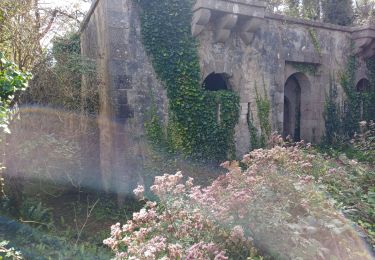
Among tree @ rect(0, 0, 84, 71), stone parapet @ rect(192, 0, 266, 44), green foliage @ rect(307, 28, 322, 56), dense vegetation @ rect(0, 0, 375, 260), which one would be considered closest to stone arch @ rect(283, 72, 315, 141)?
dense vegetation @ rect(0, 0, 375, 260)

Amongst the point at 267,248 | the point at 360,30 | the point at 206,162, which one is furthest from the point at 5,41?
the point at 360,30

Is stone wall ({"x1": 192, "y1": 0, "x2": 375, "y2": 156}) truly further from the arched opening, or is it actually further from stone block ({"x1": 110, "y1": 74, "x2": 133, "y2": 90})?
stone block ({"x1": 110, "y1": 74, "x2": 133, "y2": 90})

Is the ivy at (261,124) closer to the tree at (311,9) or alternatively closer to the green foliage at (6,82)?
the green foliage at (6,82)

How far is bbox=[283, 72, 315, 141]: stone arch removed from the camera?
10586 millimetres

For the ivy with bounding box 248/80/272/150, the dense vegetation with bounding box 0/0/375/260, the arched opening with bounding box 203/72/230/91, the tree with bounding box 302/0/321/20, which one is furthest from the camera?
the tree with bounding box 302/0/321/20

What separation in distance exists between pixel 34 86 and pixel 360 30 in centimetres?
895

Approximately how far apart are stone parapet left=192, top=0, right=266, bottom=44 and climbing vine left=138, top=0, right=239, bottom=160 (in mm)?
295

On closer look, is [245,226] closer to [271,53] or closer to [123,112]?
[123,112]

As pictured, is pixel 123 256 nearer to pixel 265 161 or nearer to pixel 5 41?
pixel 265 161

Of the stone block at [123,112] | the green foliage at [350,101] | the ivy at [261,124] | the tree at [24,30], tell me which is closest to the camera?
the tree at [24,30]

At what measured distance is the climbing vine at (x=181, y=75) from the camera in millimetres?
7344

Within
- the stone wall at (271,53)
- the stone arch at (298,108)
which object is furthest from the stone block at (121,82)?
the stone arch at (298,108)

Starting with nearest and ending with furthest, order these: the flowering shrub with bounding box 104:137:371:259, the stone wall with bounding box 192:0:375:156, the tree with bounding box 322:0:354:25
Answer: the flowering shrub with bounding box 104:137:371:259
the stone wall with bounding box 192:0:375:156
the tree with bounding box 322:0:354:25

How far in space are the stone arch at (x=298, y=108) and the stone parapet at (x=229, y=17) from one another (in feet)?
9.18
